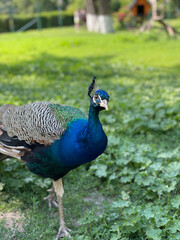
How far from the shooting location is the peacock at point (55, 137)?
2.59 metres

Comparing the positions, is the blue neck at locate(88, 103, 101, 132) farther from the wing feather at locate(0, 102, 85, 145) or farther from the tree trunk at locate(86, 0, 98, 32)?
the tree trunk at locate(86, 0, 98, 32)

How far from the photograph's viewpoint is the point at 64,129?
2715 millimetres

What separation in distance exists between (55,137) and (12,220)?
0.94 m

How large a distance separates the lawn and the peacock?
0.45m

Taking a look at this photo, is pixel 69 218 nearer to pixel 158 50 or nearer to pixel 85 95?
pixel 85 95

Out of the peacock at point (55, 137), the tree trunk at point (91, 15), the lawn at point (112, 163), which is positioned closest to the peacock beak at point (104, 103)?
the peacock at point (55, 137)

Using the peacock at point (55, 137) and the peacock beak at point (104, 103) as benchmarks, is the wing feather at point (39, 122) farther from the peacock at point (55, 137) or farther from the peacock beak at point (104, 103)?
the peacock beak at point (104, 103)

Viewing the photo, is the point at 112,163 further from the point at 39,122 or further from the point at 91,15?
the point at 91,15

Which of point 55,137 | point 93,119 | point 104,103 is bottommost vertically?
point 55,137

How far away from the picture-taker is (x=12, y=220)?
3049 mm

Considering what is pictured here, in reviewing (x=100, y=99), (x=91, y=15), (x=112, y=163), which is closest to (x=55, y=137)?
(x=100, y=99)

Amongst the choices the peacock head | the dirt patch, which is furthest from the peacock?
the dirt patch

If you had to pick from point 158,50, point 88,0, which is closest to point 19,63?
point 158,50

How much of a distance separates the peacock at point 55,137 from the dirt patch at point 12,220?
0.38 meters
